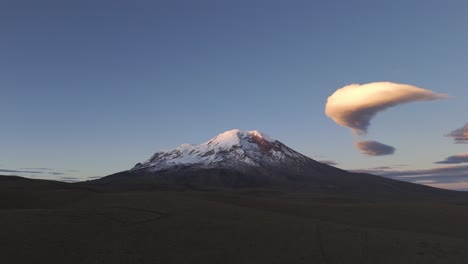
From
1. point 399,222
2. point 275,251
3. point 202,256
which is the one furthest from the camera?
point 399,222

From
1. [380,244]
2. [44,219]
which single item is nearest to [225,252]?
[380,244]

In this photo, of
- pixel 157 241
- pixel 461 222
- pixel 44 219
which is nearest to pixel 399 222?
pixel 461 222

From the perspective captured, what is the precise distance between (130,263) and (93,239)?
554 cm

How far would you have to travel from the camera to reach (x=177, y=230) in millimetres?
30812

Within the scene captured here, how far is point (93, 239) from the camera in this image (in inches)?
1019

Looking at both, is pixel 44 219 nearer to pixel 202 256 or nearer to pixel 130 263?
pixel 130 263

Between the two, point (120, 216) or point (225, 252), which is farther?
point (120, 216)

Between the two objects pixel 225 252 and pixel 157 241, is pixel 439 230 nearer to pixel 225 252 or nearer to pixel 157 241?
pixel 225 252

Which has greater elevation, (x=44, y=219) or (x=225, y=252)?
(x=44, y=219)

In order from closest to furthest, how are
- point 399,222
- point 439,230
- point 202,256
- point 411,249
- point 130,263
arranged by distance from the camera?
point 130,263
point 202,256
point 411,249
point 439,230
point 399,222

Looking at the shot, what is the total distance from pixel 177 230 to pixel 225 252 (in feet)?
21.5

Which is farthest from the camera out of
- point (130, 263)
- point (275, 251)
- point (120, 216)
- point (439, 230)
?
point (439, 230)

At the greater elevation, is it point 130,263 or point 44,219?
point 44,219

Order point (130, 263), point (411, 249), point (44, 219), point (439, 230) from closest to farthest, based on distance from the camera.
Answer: point (130, 263) → point (411, 249) → point (44, 219) → point (439, 230)
